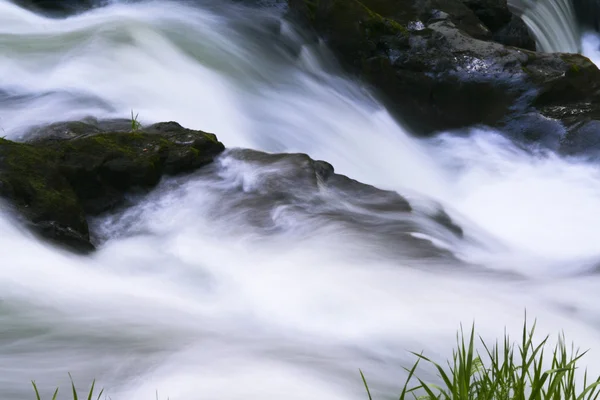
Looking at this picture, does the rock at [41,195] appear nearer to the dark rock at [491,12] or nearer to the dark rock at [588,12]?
the dark rock at [491,12]

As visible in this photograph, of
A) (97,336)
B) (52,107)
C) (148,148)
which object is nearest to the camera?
(97,336)

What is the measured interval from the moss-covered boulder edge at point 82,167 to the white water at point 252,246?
140 millimetres

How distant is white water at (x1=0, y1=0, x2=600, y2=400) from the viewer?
12.6ft

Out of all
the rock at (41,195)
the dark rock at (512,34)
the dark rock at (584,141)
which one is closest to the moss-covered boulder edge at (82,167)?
the rock at (41,195)

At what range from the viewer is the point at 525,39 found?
1027cm

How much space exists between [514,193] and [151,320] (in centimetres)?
434

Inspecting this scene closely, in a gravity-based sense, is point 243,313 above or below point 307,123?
below

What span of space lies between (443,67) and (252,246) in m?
3.94

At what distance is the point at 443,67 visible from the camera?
845 cm

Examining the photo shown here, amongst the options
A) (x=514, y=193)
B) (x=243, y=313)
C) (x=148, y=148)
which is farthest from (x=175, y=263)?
(x=514, y=193)

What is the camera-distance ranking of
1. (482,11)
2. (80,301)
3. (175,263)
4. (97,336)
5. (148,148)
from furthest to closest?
(482,11)
(148,148)
(175,263)
(80,301)
(97,336)

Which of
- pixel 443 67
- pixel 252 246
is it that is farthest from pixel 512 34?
pixel 252 246

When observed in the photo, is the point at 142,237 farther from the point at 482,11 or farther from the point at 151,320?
the point at 482,11

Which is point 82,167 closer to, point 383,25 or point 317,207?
point 317,207
